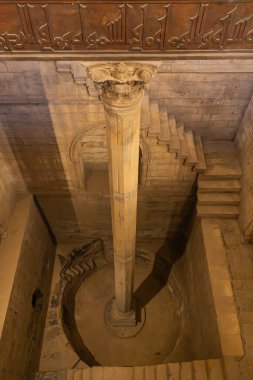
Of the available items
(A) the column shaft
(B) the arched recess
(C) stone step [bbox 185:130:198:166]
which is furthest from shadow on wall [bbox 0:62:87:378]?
(C) stone step [bbox 185:130:198:166]

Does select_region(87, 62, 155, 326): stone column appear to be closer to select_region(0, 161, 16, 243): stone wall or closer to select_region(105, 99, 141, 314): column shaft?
select_region(105, 99, 141, 314): column shaft

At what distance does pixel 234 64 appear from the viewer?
6305mm

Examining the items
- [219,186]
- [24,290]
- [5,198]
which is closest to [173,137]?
[219,186]

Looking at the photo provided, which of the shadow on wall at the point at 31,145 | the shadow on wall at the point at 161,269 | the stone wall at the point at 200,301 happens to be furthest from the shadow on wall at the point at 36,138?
the stone wall at the point at 200,301

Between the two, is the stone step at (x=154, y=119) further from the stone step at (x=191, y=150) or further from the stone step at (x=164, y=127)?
the stone step at (x=191, y=150)

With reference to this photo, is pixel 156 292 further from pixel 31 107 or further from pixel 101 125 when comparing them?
pixel 31 107

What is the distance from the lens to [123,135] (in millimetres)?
3725

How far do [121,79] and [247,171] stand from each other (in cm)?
514

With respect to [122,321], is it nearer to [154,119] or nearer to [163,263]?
[163,263]

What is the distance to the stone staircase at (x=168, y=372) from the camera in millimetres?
5668

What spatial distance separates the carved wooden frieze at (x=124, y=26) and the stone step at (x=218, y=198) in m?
5.36

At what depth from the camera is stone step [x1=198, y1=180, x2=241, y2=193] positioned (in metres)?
7.55

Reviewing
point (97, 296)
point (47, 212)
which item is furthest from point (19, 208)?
point (97, 296)

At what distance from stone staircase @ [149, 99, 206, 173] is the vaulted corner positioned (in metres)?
0.04
